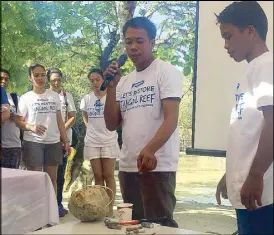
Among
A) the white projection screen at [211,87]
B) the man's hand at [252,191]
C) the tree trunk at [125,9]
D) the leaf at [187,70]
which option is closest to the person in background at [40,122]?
the tree trunk at [125,9]

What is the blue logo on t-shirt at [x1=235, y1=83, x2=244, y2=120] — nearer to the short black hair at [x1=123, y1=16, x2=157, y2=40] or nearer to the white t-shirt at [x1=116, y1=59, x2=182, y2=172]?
the white t-shirt at [x1=116, y1=59, x2=182, y2=172]

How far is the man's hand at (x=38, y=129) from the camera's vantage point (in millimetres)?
3416

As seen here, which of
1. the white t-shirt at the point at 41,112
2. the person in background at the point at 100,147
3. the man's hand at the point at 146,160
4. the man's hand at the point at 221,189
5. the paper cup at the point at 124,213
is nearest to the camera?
the paper cup at the point at 124,213

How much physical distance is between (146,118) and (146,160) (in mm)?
217

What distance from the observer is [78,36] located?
4875 mm

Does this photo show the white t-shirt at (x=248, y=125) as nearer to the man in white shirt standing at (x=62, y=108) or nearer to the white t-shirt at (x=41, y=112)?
the white t-shirt at (x=41, y=112)

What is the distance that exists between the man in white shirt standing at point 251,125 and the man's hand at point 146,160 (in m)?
0.34

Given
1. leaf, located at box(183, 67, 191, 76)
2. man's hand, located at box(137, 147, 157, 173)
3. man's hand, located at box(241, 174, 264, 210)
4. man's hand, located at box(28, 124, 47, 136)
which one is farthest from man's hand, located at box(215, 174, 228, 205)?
leaf, located at box(183, 67, 191, 76)

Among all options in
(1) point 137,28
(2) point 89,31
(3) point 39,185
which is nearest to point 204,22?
(1) point 137,28

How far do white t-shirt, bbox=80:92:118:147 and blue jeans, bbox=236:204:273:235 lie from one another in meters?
2.30

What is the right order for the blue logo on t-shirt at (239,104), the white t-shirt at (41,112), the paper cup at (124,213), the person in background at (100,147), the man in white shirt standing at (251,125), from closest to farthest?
1. the man in white shirt standing at (251,125)
2. the blue logo on t-shirt at (239,104)
3. the paper cup at (124,213)
4. the white t-shirt at (41,112)
5. the person in background at (100,147)

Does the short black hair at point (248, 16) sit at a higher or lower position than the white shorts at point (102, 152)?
higher

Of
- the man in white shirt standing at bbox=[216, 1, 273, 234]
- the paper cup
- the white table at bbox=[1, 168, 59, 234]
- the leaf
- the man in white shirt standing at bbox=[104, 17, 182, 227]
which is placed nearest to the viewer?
the man in white shirt standing at bbox=[216, 1, 273, 234]

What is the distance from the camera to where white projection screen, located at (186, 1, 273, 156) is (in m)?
2.37
